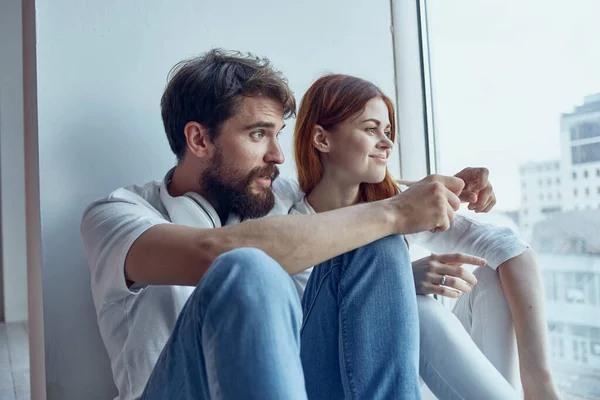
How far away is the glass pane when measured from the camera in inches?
57.1

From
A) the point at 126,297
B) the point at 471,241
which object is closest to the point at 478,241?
the point at 471,241

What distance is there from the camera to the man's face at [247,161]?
135 cm

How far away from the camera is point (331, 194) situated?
4.89 feet

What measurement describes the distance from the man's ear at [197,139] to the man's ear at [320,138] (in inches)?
10.8

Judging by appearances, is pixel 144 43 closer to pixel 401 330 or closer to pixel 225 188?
pixel 225 188

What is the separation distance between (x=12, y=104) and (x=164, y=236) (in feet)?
12.6

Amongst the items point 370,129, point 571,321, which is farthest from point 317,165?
point 571,321

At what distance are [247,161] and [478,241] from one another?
22.2 inches

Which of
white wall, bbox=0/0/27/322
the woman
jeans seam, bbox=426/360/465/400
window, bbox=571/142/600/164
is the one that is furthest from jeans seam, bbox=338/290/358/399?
white wall, bbox=0/0/27/322

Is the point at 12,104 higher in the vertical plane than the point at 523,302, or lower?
higher

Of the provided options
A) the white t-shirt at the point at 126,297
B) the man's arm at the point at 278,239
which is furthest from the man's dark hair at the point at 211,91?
the man's arm at the point at 278,239

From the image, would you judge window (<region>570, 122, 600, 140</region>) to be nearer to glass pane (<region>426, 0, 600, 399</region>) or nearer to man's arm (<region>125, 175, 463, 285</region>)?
glass pane (<region>426, 0, 600, 399</region>)

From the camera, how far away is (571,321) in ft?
5.06

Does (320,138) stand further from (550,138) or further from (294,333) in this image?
(294,333)
